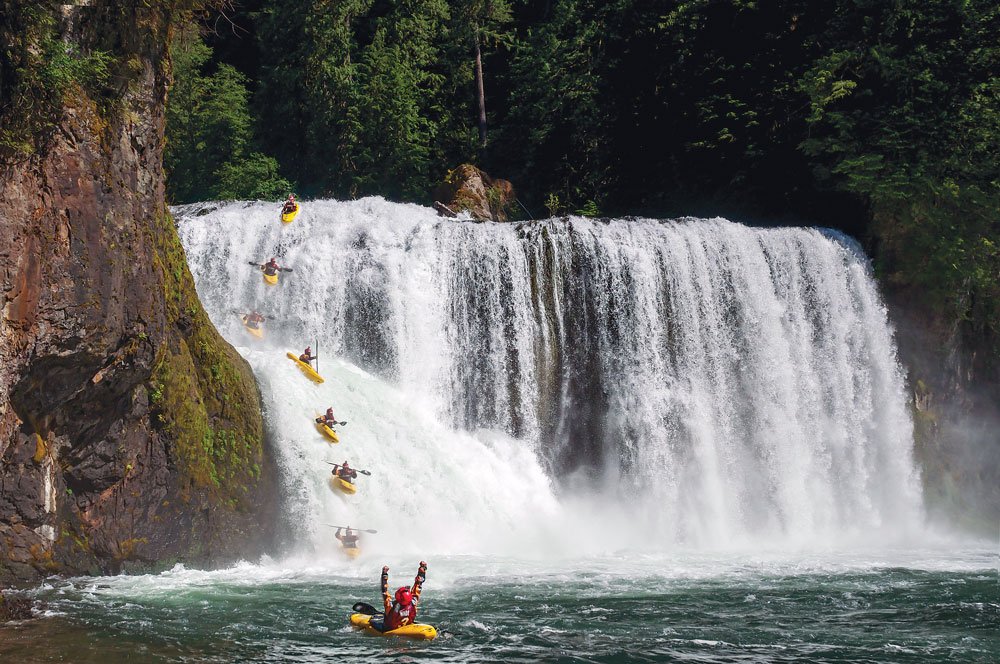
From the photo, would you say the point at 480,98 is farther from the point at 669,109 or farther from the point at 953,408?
the point at 953,408

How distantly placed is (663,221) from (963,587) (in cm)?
1016

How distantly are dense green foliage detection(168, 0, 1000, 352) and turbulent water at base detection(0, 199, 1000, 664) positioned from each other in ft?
9.06

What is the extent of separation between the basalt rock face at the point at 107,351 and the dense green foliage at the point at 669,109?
1003 cm

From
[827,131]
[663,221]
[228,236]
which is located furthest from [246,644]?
[827,131]

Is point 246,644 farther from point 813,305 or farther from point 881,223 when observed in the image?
point 881,223

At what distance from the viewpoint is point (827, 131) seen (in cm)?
2817

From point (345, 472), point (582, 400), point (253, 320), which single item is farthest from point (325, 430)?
point (582, 400)

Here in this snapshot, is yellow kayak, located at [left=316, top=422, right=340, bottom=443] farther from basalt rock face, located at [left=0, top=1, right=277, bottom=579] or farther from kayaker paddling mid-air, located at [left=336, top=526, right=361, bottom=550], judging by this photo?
kayaker paddling mid-air, located at [left=336, top=526, right=361, bottom=550]

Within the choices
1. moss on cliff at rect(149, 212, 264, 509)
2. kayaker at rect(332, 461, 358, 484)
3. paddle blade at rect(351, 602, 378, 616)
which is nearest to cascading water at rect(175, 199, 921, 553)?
kayaker at rect(332, 461, 358, 484)

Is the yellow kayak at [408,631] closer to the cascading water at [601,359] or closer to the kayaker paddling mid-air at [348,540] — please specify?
the kayaker paddling mid-air at [348,540]

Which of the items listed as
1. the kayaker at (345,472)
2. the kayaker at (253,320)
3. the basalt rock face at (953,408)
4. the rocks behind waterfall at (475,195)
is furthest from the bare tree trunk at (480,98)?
the kayaker at (345,472)

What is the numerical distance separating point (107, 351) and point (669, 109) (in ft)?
74.7

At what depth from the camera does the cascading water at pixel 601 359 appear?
21.4 m

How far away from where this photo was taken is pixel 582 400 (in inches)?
866
